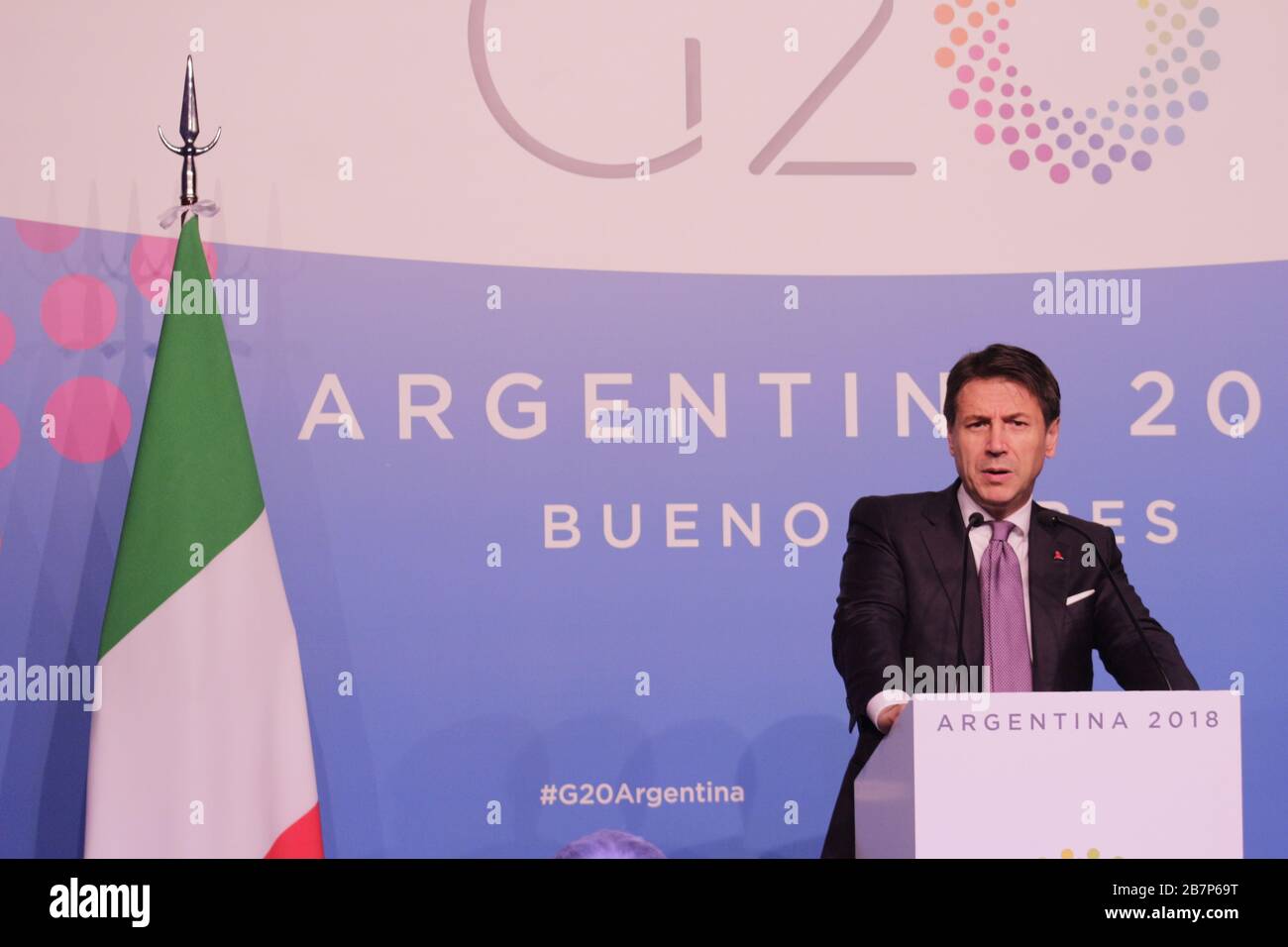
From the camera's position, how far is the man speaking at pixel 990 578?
3598mm

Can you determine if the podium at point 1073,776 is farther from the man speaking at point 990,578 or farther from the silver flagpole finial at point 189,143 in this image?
the silver flagpole finial at point 189,143

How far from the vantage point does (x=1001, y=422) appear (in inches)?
151

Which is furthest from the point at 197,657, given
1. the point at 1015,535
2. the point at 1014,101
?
the point at 1014,101

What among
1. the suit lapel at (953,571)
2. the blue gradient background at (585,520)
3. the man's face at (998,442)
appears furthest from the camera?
the blue gradient background at (585,520)

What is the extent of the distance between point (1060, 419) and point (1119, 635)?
799 millimetres

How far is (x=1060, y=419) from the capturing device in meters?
4.20

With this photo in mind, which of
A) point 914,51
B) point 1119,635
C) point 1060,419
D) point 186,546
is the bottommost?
point 1119,635

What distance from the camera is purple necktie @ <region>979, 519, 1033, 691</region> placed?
144 inches

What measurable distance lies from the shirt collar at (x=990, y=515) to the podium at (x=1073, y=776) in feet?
4.84

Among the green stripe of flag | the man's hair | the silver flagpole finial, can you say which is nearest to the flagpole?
the silver flagpole finial

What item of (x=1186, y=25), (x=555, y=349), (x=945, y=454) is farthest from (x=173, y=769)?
(x=1186, y=25)

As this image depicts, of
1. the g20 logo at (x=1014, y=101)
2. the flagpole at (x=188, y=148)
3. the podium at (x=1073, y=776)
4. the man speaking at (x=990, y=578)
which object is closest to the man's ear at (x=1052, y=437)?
the man speaking at (x=990, y=578)

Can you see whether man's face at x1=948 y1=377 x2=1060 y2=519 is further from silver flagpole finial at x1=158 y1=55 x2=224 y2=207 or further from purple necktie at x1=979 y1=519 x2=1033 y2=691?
silver flagpole finial at x1=158 y1=55 x2=224 y2=207

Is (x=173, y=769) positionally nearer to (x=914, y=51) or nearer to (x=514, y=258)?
(x=514, y=258)
